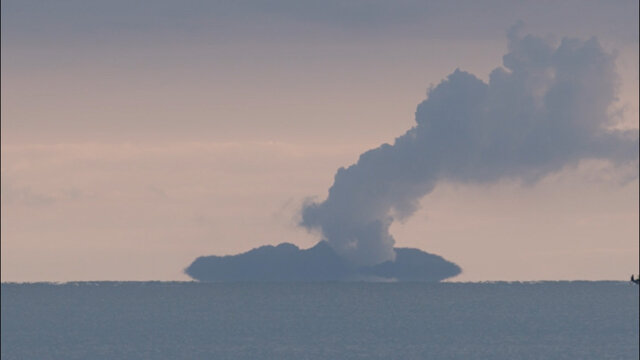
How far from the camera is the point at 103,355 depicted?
175375mm

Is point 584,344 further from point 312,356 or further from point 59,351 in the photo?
point 59,351

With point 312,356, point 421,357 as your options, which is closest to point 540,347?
point 421,357

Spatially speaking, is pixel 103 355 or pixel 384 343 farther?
pixel 384 343

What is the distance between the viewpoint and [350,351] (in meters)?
184

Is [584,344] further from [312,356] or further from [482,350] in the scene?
[312,356]

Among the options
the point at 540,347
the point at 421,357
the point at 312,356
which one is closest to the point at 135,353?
the point at 312,356

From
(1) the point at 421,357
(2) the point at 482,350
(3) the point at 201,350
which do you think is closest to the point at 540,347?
(2) the point at 482,350

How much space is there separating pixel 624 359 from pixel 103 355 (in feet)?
213

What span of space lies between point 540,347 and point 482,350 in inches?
364

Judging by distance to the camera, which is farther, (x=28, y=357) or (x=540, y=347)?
(x=540, y=347)

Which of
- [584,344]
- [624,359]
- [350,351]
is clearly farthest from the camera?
[584,344]

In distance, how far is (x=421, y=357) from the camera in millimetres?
175000

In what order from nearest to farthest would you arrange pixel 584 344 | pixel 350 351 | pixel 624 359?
1. pixel 624 359
2. pixel 350 351
3. pixel 584 344

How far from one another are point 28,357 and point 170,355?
17.8 m
